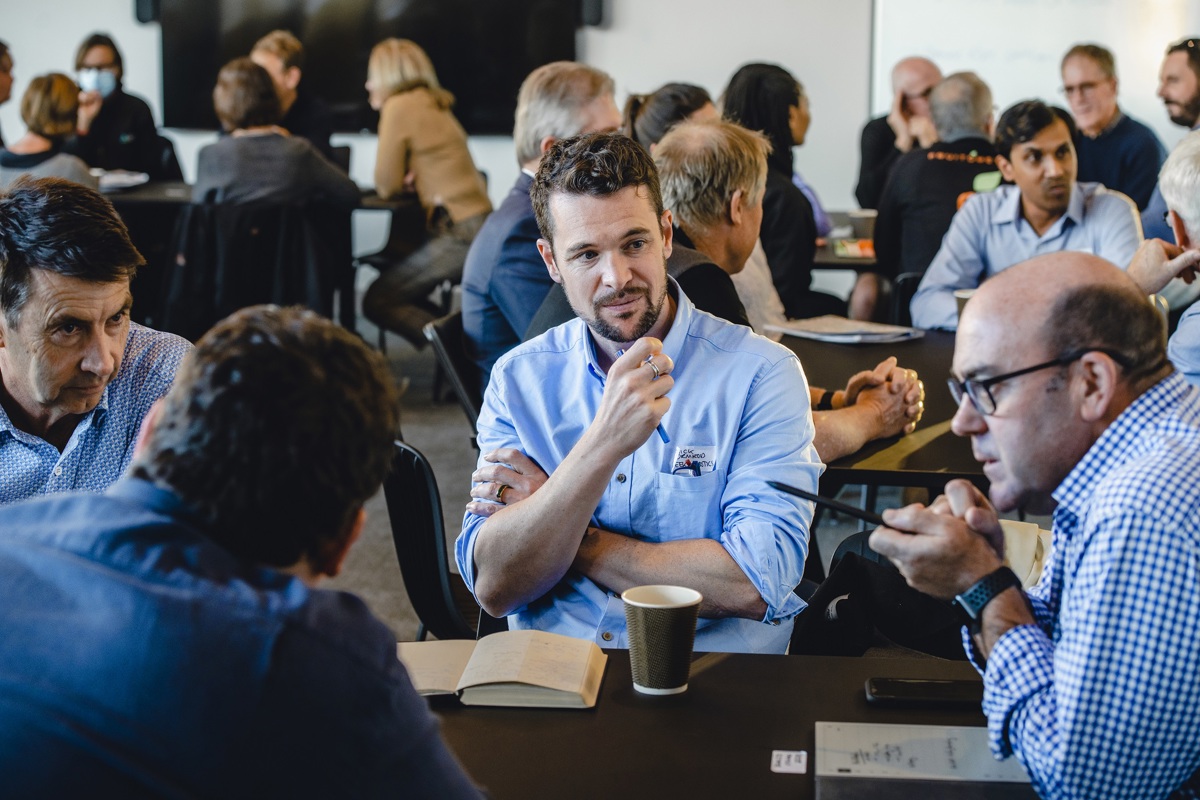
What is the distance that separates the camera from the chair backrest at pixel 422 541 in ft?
7.05

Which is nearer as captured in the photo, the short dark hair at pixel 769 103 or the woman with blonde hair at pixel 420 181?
the short dark hair at pixel 769 103

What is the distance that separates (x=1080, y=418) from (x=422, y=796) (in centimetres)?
74

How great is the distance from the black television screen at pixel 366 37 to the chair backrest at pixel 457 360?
17.6 ft

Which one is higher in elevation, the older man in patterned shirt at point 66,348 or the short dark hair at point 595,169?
the short dark hair at point 595,169

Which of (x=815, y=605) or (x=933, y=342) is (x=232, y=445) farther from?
(x=933, y=342)

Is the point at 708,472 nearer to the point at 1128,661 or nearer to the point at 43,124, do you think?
the point at 1128,661

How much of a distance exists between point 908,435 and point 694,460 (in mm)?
828

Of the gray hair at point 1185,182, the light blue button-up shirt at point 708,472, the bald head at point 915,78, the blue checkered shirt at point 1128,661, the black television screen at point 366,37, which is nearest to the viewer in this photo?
the blue checkered shirt at point 1128,661

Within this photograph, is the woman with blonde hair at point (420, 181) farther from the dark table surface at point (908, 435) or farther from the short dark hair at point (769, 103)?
the dark table surface at point (908, 435)

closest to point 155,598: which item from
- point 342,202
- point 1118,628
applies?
point 1118,628

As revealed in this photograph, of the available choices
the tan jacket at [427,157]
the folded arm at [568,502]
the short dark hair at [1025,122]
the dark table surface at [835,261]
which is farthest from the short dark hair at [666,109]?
the folded arm at [568,502]

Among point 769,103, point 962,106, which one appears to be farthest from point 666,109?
point 962,106

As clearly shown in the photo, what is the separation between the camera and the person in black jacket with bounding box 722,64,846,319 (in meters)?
A: 3.96

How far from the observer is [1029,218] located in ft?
12.0
